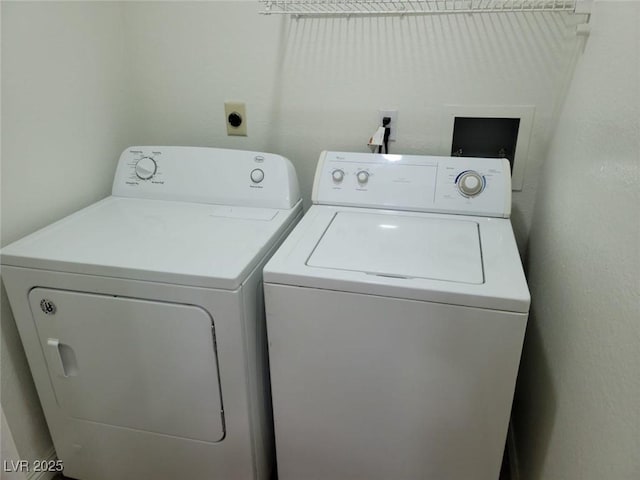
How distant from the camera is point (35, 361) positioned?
126 centimetres

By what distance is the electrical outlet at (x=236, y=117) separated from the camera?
1630mm

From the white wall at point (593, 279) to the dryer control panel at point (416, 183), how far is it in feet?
0.54

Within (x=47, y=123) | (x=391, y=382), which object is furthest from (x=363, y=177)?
(x=47, y=123)

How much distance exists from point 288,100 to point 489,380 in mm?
1125

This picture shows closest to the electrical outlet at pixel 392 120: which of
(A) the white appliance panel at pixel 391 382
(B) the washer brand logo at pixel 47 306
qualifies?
(A) the white appliance panel at pixel 391 382

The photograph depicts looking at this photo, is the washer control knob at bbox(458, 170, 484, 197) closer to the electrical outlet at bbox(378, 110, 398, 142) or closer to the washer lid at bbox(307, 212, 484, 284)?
the washer lid at bbox(307, 212, 484, 284)

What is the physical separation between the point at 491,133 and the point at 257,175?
0.82m

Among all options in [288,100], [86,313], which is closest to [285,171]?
[288,100]

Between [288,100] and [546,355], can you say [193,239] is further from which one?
[546,355]

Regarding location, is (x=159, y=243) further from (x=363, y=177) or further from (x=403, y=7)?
(x=403, y=7)

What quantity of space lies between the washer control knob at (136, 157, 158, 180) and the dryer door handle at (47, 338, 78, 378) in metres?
0.61

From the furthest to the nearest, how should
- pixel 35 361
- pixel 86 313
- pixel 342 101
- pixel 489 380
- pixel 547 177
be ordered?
pixel 342 101
pixel 547 177
pixel 35 361
pixel 86 313
pixel 489 380

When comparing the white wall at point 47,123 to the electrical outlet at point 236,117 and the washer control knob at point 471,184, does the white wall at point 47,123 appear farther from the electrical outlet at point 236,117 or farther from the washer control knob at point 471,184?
the washer control knob at point 471,184

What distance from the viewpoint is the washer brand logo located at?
1.15 meters
